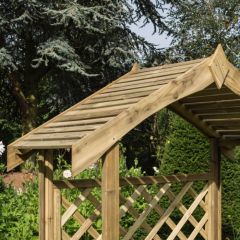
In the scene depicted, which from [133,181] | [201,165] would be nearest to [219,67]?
[133,181]

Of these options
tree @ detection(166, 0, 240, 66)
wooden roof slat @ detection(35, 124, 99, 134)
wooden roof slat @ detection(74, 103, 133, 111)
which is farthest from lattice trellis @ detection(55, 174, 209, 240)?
tree @ detection(166, 0, 240, 66)

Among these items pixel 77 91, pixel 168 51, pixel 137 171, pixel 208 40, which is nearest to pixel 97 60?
pixel 77 91

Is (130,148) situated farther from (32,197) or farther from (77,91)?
(32,197)

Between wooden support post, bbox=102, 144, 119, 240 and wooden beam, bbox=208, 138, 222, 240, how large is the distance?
1.92m

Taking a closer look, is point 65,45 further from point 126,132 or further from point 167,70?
point 126,132

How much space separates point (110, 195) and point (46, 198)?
2.92 ft

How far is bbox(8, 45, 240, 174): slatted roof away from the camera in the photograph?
294 centimetres

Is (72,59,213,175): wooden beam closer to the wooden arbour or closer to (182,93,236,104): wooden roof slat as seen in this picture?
the wooden arbour

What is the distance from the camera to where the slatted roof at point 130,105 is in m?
2.94

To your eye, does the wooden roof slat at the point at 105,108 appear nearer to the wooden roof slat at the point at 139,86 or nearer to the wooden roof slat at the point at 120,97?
the wooden roof slat at the point at 120,97

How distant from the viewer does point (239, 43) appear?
1686 cm

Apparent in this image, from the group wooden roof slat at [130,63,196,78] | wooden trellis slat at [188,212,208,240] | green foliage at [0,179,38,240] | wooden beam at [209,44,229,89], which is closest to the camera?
wooden beam at [209,44,229,89]

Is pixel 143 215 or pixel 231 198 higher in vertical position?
pixel 231 198

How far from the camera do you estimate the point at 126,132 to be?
305 cm
